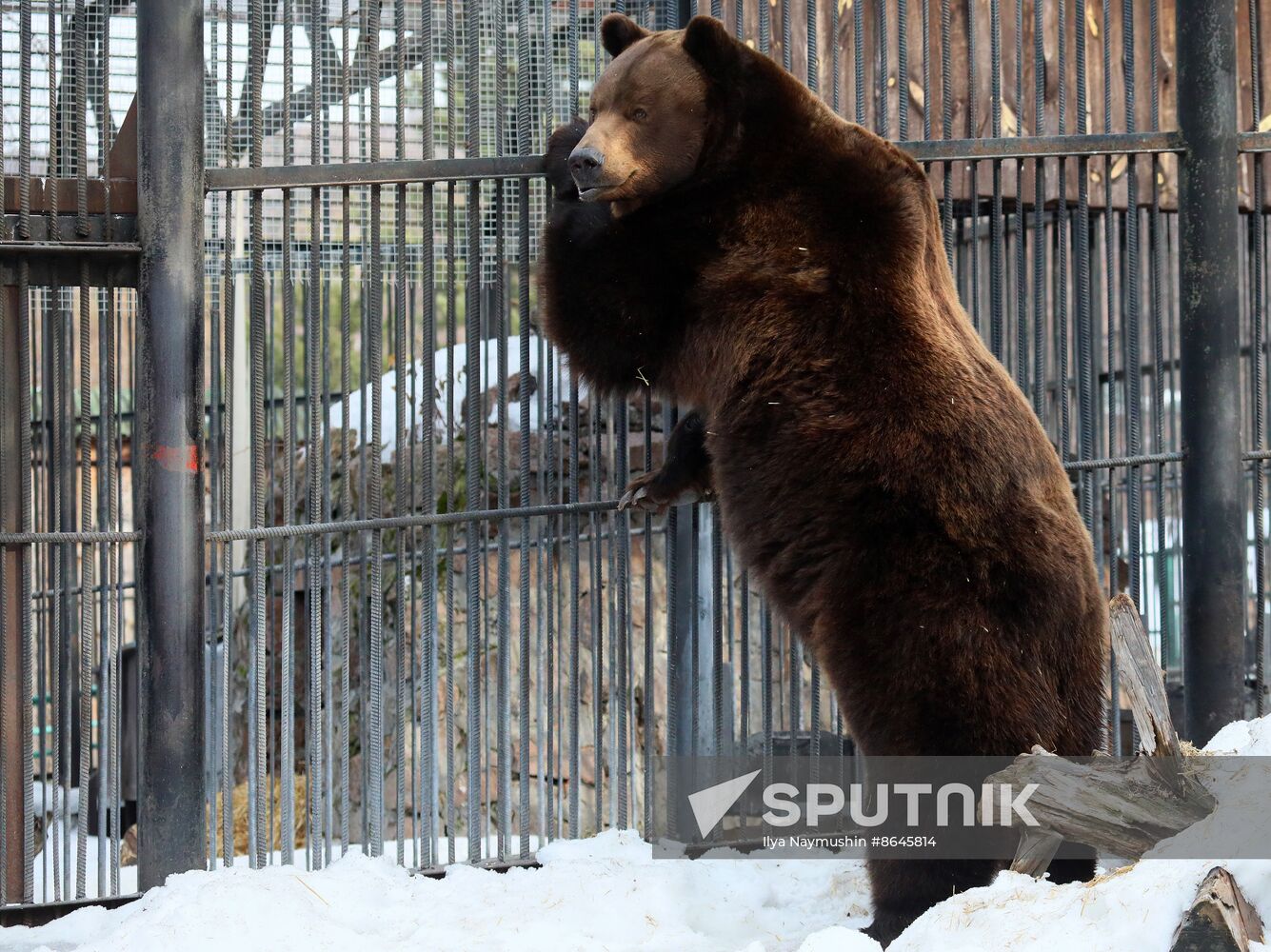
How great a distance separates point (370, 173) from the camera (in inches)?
177

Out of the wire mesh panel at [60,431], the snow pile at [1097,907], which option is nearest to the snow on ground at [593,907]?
the snow pile at [1097,907]

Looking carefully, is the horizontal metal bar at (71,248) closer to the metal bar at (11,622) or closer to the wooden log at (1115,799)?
the metal bar at (11,622)

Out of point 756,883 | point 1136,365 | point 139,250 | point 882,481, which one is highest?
point 139,250

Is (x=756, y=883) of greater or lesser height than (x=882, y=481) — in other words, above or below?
below

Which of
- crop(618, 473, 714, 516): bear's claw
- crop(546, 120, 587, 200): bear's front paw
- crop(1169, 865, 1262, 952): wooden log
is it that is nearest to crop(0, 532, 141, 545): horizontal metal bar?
crop(618, 473, 714, 516): bear's claw

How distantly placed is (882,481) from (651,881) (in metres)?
1.54

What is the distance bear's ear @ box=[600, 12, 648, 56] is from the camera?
4.29 metres

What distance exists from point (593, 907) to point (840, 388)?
1763 mm

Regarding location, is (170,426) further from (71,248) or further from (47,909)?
(47,909)

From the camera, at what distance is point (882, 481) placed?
387 cm

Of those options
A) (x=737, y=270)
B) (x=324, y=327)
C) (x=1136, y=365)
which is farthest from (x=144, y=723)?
(x=1136, y=365)

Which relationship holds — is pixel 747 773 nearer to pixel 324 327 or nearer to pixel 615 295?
pixel 615 295

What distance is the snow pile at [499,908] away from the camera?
3.77m

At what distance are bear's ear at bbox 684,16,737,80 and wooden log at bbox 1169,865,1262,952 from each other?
263 centimetres
